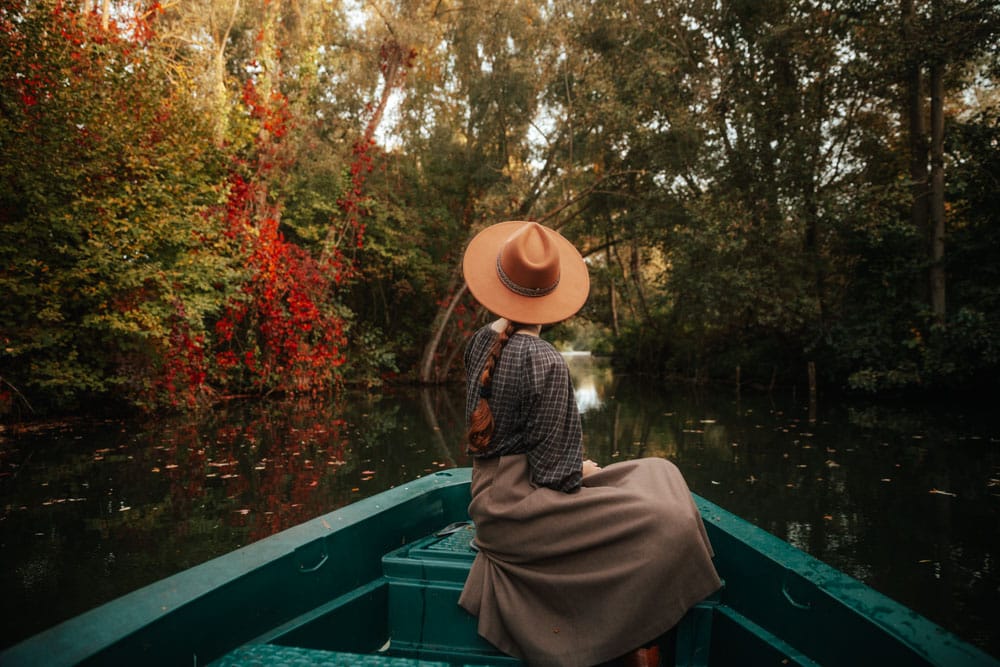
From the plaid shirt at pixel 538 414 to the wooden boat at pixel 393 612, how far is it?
0.53 m

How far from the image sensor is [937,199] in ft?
38.0

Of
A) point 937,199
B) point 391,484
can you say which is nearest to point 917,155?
point 937,199

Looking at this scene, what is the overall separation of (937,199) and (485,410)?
13150 mm

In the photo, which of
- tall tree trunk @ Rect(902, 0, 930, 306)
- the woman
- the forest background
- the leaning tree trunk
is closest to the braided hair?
the woman

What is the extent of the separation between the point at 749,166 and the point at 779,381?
6402mm

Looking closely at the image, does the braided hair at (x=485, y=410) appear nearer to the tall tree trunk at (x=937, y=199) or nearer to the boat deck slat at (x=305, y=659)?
the boat deck slat at (x=305, y=659)

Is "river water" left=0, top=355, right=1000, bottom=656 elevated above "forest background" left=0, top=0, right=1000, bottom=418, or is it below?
below

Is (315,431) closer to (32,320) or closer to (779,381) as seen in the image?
(32,320)

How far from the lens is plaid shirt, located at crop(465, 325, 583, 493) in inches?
79.9

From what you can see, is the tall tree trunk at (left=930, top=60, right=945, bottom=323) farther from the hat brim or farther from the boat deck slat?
the boat deck slat

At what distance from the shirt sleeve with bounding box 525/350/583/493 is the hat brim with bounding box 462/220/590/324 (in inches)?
7.7

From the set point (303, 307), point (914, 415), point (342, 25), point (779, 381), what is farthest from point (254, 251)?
point (779, 381)

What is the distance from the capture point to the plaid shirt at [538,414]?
6.66ft

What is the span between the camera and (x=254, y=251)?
11422mm
